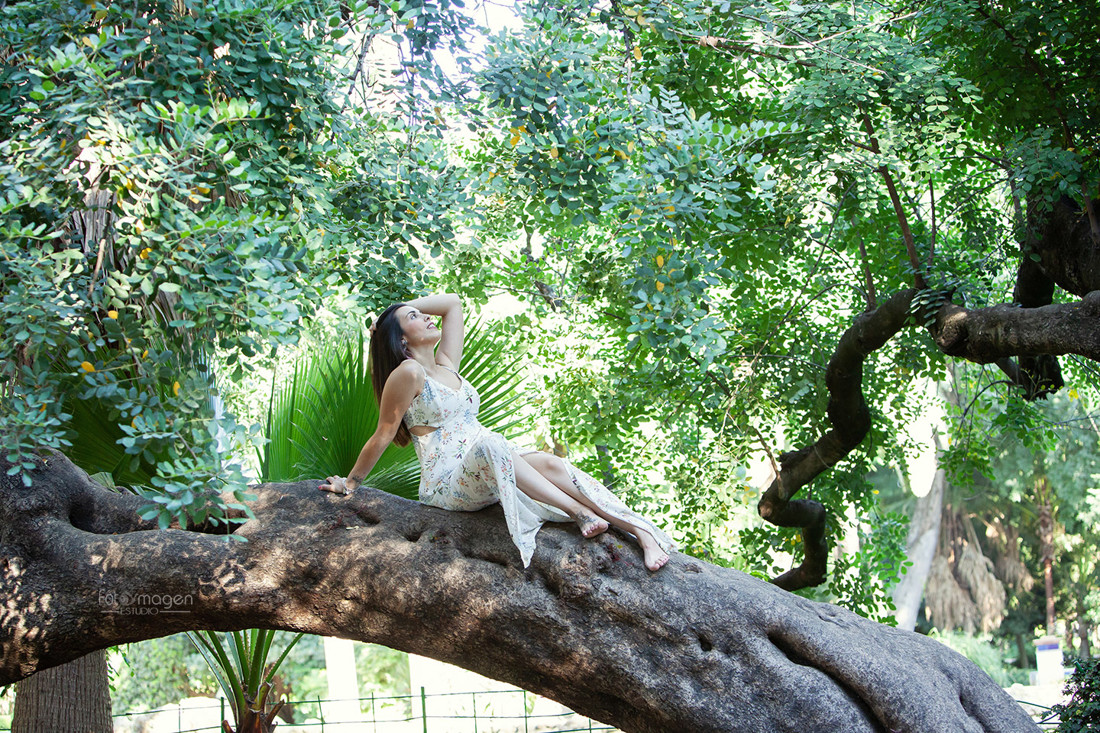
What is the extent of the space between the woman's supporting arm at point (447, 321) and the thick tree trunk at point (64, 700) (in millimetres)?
3251

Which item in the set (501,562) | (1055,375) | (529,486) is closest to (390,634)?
(501,562)

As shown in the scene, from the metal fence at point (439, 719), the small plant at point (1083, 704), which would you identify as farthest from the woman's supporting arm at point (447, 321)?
the metal fence at point (439, 719)

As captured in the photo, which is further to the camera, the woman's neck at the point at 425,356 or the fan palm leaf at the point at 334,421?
the fan palm leaf at the point at 334,421

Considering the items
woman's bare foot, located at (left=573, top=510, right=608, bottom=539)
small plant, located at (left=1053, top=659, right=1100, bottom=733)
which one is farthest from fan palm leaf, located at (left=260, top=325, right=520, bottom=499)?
small plant, located at (left=1053, top=659, right=1100, bottom=733)

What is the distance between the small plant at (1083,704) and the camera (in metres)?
3.76

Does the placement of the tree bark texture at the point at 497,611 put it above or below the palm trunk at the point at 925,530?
below

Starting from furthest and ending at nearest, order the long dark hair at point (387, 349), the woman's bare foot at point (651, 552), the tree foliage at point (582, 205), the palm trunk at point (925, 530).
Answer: the palm trunk at point (925, 530) < the long dark hair at point (387, 349) < the woman's bare foot at point (651, 552) < the tree foliage at point (582, 205)

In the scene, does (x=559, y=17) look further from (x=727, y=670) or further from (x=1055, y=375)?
(x=1055, y=375)

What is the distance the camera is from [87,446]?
404 centimetres

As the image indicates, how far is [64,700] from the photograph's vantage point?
5.29 metres

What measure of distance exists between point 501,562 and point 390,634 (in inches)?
21.2

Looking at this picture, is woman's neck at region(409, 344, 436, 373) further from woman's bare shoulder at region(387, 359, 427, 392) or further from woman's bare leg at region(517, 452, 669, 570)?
woman's bare leg at region(517, 452, 669, 570)

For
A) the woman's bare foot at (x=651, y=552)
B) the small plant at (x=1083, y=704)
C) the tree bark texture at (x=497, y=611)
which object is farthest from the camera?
the small plant at (x=1083, y=704)

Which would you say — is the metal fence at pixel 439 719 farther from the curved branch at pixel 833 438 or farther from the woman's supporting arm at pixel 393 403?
the woman's supporting arm at pixel 393 403
